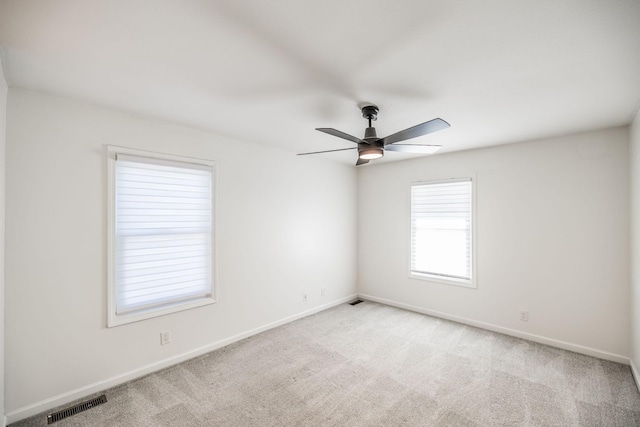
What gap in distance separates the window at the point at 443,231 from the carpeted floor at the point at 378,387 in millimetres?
1000

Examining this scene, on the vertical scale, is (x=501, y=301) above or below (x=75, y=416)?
above

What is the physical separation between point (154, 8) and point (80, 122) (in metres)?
1.65

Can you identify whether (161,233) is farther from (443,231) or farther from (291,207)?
(443,231)

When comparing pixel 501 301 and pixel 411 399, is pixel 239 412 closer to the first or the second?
pixel 411 399

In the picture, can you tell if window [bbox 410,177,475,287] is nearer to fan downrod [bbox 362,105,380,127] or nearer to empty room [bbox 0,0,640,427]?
empty room [bbox 0,0,640,427]

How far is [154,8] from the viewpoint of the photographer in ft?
4.45

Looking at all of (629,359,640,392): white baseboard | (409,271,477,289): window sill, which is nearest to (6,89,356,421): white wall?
(409,271,477,289): window sill

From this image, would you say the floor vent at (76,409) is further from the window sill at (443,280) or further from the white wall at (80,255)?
the window sill at (443,280)

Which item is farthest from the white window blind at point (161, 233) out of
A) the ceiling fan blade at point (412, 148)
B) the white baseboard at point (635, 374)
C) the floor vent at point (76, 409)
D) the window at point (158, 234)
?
the white baseboard at point (635, 374)

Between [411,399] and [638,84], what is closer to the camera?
[638,84]

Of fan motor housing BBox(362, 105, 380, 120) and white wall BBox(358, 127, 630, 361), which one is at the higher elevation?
fan motor housing BBox(362, 105, 380, 120)

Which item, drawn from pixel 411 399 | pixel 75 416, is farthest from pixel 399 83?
pixel 75 416

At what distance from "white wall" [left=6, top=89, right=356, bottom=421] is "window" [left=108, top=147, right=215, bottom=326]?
0.33 feet

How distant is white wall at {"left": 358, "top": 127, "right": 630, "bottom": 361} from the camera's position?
9.86 ft
